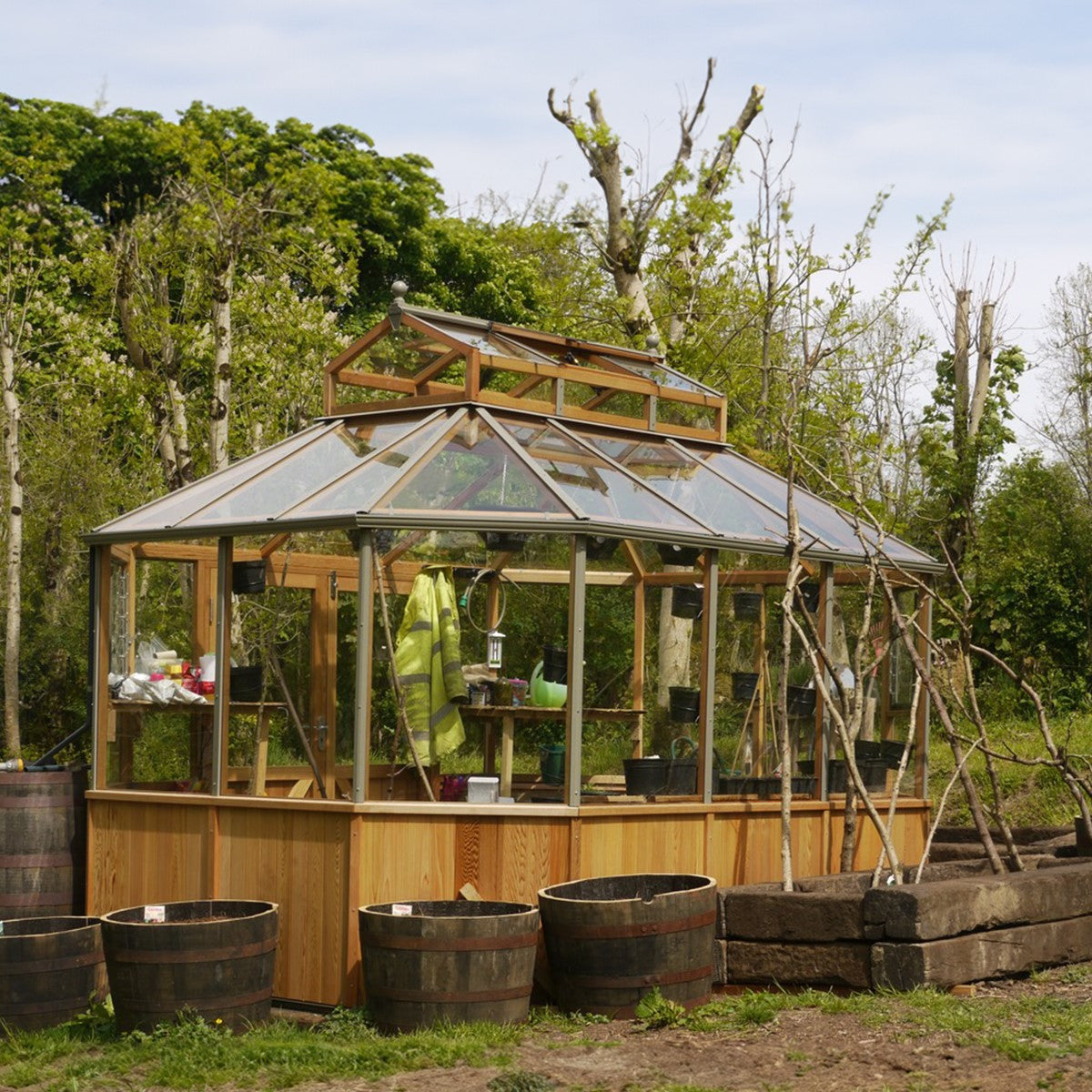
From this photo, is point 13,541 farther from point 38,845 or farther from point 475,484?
point 475,484

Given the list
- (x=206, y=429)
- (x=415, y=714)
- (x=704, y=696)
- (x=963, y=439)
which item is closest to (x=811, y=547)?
(x=704, y=696)

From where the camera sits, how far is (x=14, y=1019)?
8164 millimetres

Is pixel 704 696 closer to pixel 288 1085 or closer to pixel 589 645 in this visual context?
pixel 589 645

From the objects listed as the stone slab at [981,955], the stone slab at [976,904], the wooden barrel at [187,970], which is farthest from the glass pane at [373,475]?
the stone slab at [981,955]

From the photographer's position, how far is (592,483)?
9438 mm

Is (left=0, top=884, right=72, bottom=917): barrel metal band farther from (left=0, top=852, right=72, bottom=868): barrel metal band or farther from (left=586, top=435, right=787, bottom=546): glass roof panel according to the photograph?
(left=586, top=435, right=787, bottom=546): glass roof panel

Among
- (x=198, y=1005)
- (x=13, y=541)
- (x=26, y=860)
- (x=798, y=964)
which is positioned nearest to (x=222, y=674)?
(x=26, y=860)

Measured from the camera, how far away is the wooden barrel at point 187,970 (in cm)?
764

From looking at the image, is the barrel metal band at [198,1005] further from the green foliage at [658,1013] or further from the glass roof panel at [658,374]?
the glass roof panel at [658,374]

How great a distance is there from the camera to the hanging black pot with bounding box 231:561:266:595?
905cm

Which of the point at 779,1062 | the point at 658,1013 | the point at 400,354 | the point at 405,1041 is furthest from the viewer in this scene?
the point at 400,354

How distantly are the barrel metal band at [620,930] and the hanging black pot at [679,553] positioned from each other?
2311 mm

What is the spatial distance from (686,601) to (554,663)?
3.33 feet

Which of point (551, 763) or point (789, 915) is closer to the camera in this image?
point (789, 915)
